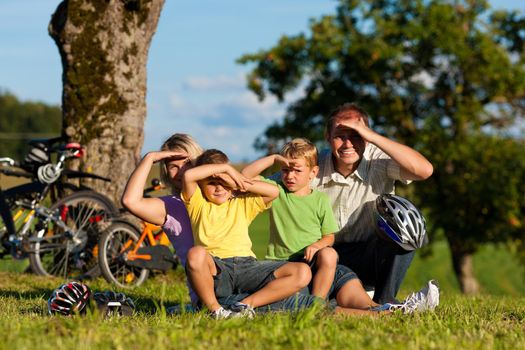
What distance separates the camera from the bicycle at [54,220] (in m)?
10.5

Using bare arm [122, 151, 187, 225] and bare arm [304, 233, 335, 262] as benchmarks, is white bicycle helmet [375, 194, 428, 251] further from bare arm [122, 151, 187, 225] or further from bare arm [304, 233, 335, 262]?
bare arm [122, 151, 187, 225]

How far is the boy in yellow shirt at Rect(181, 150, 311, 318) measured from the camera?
20.2 ft

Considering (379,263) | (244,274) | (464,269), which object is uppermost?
(379,263)

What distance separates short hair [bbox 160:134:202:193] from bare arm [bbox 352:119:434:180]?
116cm

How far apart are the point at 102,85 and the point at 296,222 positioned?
5177 mm

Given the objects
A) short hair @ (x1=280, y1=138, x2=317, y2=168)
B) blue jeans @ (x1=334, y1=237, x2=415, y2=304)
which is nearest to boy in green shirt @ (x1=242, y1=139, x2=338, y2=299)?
short hair @ (x1=280, y1=138, x2=317, y2=168)

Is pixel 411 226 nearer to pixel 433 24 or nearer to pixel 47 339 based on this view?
pixel 47 339

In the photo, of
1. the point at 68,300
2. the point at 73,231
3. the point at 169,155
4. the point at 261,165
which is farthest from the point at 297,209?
the point at 73,231

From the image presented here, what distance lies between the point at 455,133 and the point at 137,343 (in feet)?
51.8

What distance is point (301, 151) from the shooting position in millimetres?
6590

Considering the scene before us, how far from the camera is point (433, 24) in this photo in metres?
19.1

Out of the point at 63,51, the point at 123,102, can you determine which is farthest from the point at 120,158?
the point at 63,51

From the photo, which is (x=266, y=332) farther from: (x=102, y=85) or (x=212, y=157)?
(x=102, y=85)

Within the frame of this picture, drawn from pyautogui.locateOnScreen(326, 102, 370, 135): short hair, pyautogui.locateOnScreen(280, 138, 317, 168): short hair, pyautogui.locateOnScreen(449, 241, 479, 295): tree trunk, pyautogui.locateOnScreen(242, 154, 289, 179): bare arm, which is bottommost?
pyautogui.locateOnScreen(449, 241, 479, 295): tree trunk
